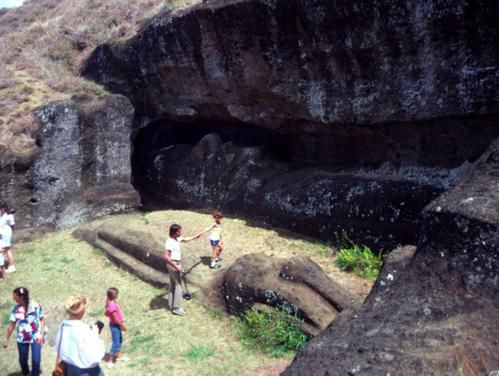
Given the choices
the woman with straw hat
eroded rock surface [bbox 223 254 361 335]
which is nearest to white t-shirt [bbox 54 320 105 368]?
the woman with straw hat

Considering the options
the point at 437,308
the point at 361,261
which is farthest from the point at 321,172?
the point at 437,308

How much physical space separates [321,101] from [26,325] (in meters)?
7.50

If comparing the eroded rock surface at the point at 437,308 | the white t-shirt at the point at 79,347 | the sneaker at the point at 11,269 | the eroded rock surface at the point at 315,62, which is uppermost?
the eroded rock surface at the point at 315,62

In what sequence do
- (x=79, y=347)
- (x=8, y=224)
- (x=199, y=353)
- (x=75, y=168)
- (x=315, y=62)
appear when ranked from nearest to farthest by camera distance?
(x=79, y=347) < (x=199, y=353) < (x=8, y=224) < (x=315, y=62) < (x=75, y=168)

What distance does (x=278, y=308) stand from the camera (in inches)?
292

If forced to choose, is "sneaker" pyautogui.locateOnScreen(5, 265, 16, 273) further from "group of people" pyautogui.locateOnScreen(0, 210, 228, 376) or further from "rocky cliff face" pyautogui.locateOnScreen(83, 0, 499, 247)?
"rocky cliff face" pyautogui.locateOnScreen(83, 0, 499, 247)

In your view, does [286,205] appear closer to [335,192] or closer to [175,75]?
[335,192]

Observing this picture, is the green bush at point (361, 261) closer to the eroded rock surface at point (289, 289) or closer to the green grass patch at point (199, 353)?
the eroded rock surface at point (289, 289)

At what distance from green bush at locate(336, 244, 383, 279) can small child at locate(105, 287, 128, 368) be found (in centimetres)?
403

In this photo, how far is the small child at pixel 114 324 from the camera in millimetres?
7051

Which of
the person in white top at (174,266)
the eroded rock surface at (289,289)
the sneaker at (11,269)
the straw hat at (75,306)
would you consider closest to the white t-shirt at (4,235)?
the sneaker at (11,269)

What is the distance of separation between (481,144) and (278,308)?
15.6 feet

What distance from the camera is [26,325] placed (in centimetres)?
660

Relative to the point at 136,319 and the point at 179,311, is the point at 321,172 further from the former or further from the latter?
the point at 136,319
